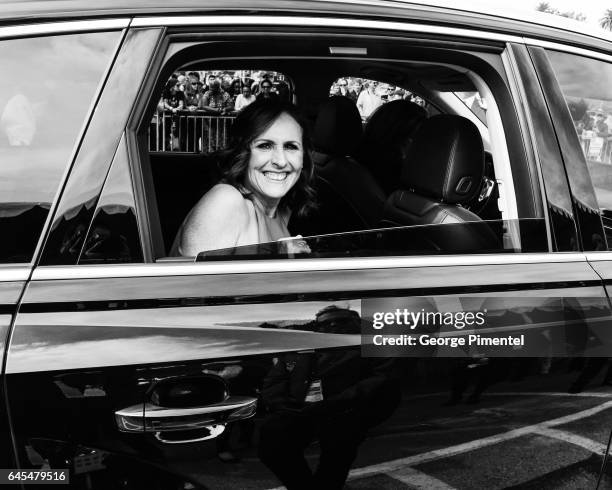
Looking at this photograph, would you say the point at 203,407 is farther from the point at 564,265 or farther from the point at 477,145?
the point at 477,145

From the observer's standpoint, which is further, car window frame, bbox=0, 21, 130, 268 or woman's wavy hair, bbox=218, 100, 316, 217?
woman's wavy hair, bbox=218, 100, 316, 217

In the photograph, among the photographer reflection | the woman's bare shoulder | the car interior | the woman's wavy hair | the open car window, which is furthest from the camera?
the woman's wavy hair

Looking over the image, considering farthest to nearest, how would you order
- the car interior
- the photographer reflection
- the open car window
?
the car interior
the open car window
the photographer reflection

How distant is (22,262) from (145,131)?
1.24 ft

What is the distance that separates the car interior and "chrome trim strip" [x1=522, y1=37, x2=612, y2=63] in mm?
193

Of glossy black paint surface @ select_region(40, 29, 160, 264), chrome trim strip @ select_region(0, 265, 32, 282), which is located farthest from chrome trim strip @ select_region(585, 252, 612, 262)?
chrome trim strip @ select_region(0, 265, 32, 282)

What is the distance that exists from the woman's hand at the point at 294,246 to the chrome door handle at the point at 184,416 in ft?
1.21

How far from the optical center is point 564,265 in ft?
5.88

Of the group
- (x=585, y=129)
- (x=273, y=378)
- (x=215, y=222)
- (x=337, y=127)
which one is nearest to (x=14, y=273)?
(x=273, y=378)

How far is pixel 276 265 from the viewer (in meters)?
1.56

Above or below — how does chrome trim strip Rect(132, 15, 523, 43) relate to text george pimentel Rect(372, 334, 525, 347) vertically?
above

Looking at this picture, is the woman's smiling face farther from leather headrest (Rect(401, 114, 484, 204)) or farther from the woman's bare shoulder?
leather headrest (Rect(401, 114, 484, 204))

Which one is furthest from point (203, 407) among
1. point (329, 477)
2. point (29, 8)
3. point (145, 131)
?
point (29, 8)

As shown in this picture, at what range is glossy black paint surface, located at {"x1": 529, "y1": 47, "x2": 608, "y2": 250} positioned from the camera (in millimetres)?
1848
